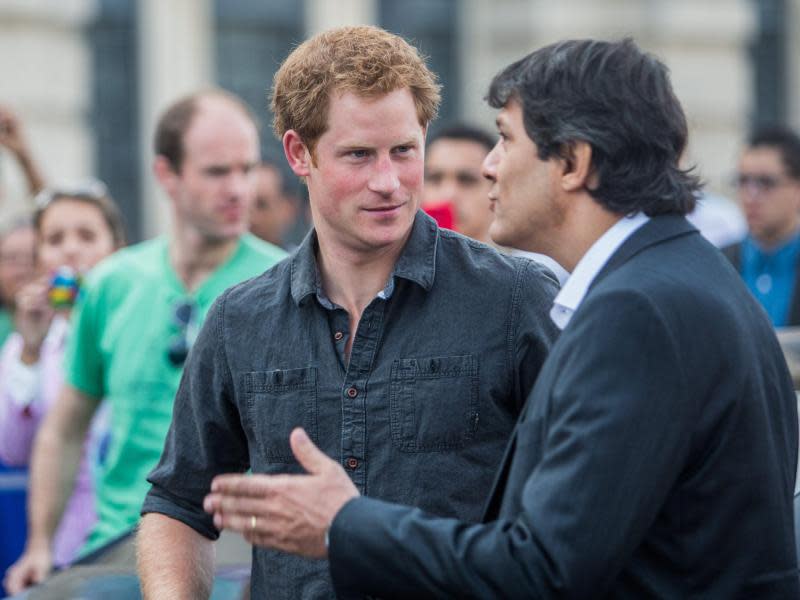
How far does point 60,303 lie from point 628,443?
3487 mm

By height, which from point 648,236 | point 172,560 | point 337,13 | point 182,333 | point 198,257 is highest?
point 337,13

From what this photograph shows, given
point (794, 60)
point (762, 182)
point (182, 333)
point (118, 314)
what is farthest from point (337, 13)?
point (182, 333)

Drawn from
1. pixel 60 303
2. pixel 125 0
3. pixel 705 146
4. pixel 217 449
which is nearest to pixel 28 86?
pixel 125 0

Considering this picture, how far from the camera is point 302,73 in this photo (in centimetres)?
308

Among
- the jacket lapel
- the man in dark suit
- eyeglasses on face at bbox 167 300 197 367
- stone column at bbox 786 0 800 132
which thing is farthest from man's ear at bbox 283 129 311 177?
stone column at bbox 786 0 800 132

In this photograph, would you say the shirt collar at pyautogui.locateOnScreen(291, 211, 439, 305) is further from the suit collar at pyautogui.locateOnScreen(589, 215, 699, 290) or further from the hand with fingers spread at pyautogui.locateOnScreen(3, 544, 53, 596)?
the hand with fingers spread at pyautogui.locateOnScreen(3, 544, 53, 596)

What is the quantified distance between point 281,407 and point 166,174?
245 cm

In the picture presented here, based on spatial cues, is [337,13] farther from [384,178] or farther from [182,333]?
[384,178]

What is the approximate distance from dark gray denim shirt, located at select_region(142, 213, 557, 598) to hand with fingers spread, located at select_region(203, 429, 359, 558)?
13.8 inches

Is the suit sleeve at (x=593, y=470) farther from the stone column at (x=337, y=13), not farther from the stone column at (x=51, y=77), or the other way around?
the stone column at (x=337, y=13)

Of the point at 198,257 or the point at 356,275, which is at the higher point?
the point at 356,275

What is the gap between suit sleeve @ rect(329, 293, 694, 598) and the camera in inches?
91.3

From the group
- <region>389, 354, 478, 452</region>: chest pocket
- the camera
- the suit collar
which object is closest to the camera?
the suit collar

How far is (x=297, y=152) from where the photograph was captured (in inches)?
127
